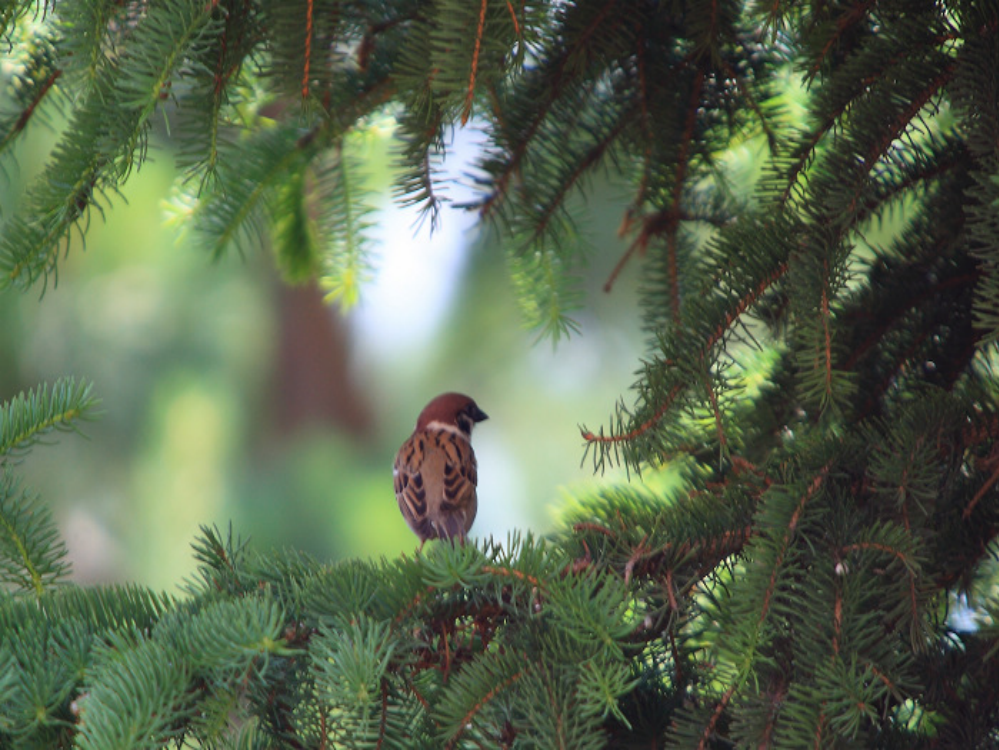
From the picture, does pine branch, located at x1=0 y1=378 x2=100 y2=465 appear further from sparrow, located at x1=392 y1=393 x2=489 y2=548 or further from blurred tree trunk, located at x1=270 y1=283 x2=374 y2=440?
blurred tree trunk, located at x1=270 y1=283 x2=374 y2=440

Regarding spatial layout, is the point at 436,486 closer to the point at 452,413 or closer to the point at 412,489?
the point at 412,489

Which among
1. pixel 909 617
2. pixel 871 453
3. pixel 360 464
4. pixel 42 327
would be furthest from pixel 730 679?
pixel 42 327

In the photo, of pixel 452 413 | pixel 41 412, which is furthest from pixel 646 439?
pixel 452 413

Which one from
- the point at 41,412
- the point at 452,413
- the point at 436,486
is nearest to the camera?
the point at 41,412

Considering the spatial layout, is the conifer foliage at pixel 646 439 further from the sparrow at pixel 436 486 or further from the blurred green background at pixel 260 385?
the blurred green background at pixel 260 385

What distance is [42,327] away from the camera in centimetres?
527

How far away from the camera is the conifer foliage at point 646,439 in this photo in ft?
3.59

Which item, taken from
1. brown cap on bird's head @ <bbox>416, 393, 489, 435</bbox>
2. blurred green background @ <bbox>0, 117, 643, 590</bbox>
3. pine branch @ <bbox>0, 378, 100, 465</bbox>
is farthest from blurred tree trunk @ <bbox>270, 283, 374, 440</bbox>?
pine branch @ <bbox>0, 378, 100, 465</bbox>

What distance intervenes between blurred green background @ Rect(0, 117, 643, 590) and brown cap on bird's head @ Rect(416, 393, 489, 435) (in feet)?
3.73

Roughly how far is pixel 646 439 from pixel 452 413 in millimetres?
1932

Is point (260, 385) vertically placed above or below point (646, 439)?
above

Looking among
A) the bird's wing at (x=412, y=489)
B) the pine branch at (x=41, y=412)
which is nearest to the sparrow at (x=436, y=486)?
the bird's wing at (x=412, y=489)

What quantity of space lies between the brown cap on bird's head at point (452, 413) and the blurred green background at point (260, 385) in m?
1.14

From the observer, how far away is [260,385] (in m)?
6.63
